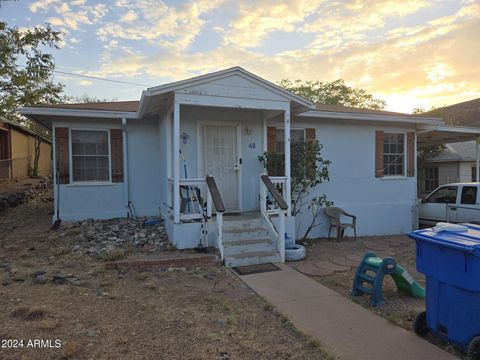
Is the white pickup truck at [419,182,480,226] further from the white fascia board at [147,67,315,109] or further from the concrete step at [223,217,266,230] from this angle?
the concrete step at [223,217,266,230]

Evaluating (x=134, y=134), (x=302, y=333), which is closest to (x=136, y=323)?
(x=302, y=333)

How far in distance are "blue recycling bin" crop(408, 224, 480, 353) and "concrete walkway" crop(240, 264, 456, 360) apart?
0.75 ft

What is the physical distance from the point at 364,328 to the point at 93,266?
13.5ft

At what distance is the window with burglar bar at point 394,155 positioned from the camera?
9273 millimetres

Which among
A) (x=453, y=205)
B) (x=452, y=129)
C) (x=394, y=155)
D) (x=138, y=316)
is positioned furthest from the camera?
(x=452, y=129)

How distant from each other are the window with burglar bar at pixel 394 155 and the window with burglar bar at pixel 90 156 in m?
7.46

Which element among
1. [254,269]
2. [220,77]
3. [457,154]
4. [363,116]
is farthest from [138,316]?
[457,154]

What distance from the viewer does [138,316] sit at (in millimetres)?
3559

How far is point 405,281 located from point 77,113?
698 cm

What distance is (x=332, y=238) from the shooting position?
27.4 ft

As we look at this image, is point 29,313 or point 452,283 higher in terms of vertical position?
point 452,283

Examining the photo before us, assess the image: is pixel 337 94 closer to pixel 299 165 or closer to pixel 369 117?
pixel 369 117

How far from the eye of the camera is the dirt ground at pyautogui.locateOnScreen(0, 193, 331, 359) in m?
2.86

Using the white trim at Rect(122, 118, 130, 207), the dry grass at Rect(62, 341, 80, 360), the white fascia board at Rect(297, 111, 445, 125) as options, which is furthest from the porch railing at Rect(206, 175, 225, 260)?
the white fascia board at Rect(297, 111, 445, 125)
